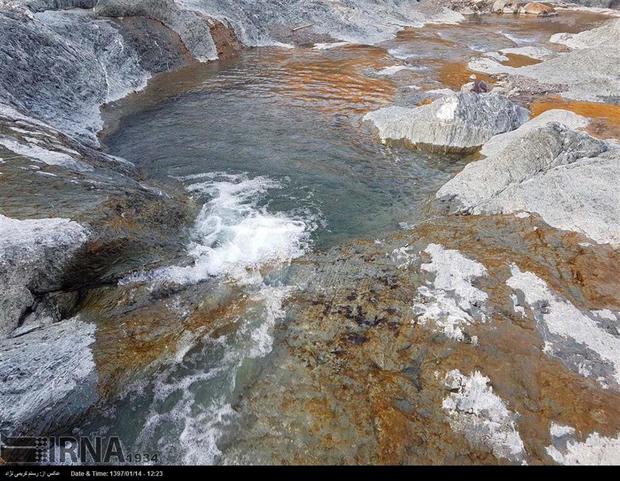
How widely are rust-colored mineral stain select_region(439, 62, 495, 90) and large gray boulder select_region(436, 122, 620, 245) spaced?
26.4 ft

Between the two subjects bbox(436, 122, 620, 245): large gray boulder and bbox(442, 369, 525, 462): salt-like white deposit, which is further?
bbox(436, 122, 620, 245): large gray boulder

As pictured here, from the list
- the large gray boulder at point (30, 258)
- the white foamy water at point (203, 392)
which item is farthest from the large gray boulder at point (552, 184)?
the large gray boulder at point (30, 258)

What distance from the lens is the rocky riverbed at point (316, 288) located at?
4340 millimetres

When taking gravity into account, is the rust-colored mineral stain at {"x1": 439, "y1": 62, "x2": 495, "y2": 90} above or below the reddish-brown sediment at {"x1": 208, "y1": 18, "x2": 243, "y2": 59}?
below

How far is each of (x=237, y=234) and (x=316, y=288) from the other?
2.22 m

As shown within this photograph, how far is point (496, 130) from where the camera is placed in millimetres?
11109

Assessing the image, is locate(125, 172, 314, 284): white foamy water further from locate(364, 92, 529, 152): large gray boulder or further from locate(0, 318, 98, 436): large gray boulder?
locate(364, 92, 529, 152): large gray boulder

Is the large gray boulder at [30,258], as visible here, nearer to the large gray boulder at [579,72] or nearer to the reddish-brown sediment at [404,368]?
the reddish-brown sediment at [404,368]

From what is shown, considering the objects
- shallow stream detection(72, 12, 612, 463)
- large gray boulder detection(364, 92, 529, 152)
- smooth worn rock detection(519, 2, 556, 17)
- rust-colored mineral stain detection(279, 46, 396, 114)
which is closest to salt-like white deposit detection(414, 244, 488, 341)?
shallow stream detection(72, 12, 612, 463)

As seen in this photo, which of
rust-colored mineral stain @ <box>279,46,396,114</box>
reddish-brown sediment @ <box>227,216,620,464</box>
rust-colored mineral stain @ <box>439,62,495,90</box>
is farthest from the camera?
rust-colored mineral stain @ <box>439,62,495,90</box>

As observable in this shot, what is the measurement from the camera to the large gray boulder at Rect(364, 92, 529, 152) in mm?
10883

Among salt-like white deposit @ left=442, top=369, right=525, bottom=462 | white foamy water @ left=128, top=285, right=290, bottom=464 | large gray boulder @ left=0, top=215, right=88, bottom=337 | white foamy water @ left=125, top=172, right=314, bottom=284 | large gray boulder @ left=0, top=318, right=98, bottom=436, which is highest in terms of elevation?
large gray boulder @ left=0, top=215, right=88, bottom=337

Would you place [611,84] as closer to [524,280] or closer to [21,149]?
[524,280]

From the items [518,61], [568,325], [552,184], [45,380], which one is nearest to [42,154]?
[45,380]
